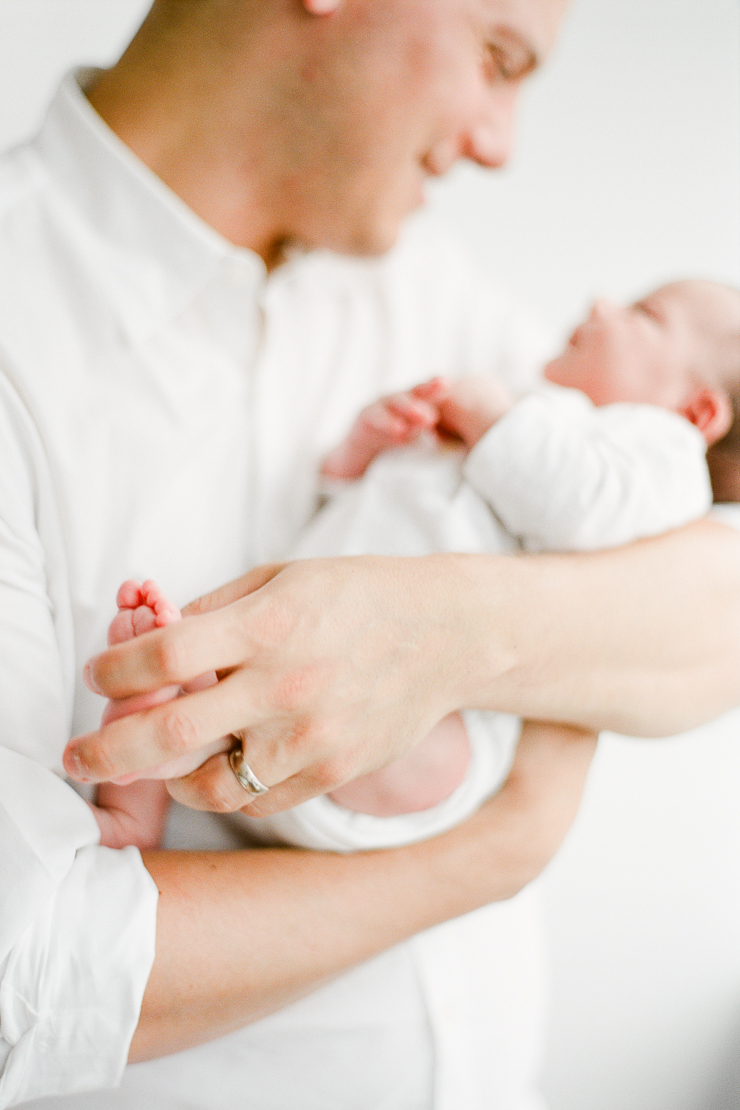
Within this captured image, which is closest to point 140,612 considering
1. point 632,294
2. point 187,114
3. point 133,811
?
point 133,811

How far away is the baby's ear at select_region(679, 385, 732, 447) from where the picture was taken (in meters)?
1.14

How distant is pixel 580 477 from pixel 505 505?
97mm

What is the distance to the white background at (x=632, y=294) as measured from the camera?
1.68 m

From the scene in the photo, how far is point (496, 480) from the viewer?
954 mm

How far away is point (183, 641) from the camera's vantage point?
607mm

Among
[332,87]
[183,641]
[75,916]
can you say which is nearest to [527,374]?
[332,87]

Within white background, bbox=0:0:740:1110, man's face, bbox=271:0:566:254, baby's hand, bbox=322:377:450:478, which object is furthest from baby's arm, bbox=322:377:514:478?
white background, bbox=0:0:740:1110

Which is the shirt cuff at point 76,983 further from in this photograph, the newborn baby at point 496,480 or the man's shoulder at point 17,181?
the man's shoulder at point 17,181

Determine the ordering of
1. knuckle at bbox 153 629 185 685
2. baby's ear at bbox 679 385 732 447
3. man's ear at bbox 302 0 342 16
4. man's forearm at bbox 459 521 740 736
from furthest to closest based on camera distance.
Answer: baby's ear at bbox 679 385 732 447 < man's ear at bbox 302 0 342 16 < man's forearm at bbox 459 521 740 736 < knuckle at bbox 153 629 185 685

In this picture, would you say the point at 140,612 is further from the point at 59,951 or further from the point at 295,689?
the point at 59,951

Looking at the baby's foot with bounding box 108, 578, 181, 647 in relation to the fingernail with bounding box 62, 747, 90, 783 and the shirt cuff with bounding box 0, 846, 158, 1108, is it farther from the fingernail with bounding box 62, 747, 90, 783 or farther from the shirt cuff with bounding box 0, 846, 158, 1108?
the shirt cuff with bounding box 0, 846, 158, 1108

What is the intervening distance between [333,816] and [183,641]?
371mm

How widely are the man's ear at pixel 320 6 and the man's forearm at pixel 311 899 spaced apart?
0.92 metres

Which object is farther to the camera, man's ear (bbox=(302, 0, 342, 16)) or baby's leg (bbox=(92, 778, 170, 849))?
man's ear (bbox=(302, 0, 342, 16))
